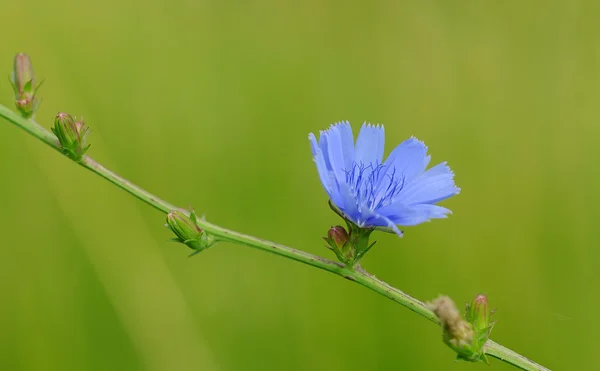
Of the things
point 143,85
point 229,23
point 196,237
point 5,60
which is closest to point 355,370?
point 196,237

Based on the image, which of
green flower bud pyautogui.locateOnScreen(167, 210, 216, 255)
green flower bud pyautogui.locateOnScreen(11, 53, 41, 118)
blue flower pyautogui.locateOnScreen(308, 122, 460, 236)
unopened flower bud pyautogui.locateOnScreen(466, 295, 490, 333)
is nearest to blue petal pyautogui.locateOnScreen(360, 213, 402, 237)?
blue flower pyautogui.locateOnScreen(308, 122, 460, 236)

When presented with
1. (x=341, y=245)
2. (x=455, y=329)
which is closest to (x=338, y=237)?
(x=341, y=245)

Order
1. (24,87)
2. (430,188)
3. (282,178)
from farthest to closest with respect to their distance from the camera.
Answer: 1. (282,178)
2. (24,87)
3. (430,188)

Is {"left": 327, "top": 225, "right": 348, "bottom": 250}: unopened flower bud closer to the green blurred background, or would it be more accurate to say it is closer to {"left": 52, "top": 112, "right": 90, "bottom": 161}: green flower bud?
{"left": 52, "top": 112, "right": 90, "bottom": 161}: green flower bud

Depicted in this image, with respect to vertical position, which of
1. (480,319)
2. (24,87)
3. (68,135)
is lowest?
(480,319)

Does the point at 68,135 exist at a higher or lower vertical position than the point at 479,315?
higher

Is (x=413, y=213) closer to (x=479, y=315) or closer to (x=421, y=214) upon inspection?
(x=421, y=214)
